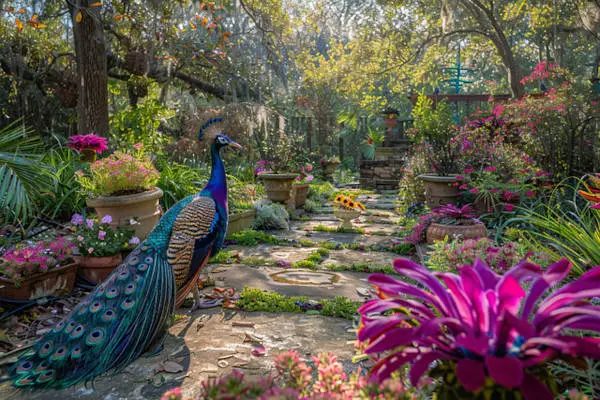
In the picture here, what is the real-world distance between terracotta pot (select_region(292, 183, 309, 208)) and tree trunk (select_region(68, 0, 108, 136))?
309cm

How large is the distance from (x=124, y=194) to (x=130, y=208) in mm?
190

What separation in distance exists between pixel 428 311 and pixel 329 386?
0.24 metres

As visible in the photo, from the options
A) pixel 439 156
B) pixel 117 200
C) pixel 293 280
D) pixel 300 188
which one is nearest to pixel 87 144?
pixel 117 200

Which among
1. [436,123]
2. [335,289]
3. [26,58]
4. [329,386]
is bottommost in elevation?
[335,289]

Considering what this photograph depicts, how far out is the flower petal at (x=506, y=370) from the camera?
1.85ft

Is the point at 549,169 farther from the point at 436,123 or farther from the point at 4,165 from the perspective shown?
the point at 4,165

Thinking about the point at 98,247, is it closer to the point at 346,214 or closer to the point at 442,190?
the point at 346,214

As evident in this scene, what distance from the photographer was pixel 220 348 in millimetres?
2467

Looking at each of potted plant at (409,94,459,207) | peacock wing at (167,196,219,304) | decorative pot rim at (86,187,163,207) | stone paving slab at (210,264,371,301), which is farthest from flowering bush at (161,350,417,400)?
potted plant at (409,94,459,207)

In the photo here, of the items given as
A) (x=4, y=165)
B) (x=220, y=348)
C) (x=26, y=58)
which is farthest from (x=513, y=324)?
(x=26, y=58)

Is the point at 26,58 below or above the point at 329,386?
above

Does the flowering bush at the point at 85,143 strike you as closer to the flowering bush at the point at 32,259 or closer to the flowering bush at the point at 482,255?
the flowering bush at the point at 32,259

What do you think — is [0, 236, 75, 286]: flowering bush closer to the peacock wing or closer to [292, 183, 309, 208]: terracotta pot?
the peacock wing

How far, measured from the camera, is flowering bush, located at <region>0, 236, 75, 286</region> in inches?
117
